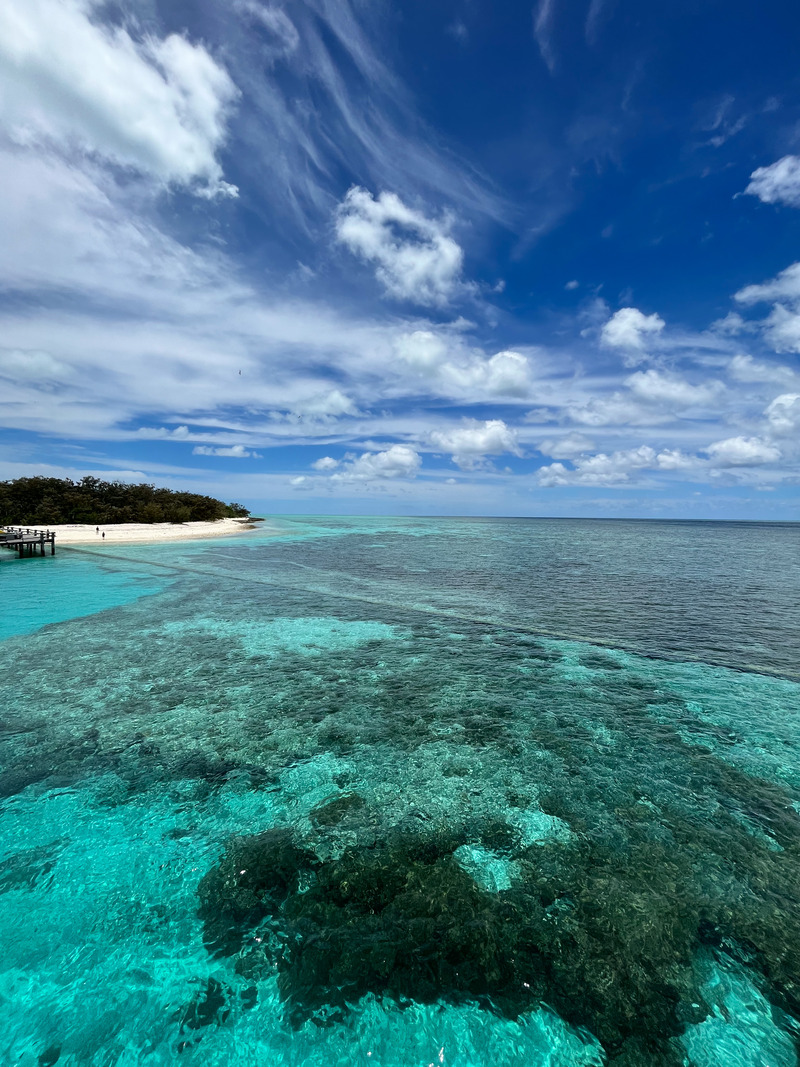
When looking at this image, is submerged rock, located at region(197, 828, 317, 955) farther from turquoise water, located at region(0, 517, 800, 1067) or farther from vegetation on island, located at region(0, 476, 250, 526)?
vegetation on island, located at region(0, 476, 250, 526)

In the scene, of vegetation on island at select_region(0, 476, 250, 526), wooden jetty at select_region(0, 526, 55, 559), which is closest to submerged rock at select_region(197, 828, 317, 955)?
wooden jetty at select_region(0, 526, 55, 559)

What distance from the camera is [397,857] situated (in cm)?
708

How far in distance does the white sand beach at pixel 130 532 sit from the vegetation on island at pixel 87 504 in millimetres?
3092

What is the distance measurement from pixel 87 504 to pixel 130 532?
63.0 ft

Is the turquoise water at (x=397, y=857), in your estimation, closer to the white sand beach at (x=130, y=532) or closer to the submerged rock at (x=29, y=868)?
the submerged rock at (x=29, y=868)

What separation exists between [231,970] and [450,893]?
2926 millimetres

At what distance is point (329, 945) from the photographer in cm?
565

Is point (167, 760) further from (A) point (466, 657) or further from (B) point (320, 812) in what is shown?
(A) point (466, 657)

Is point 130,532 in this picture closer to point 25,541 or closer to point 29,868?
point 25,541

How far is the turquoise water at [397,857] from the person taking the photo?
4867 mm

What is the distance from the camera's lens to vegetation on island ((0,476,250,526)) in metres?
72.0

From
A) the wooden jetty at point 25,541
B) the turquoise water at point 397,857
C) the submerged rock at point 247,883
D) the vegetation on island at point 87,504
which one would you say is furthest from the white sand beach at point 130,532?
the submerged rock at point 247,883

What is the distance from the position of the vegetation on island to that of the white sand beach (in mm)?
3092

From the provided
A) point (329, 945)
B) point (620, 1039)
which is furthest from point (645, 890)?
point (329, 945)
